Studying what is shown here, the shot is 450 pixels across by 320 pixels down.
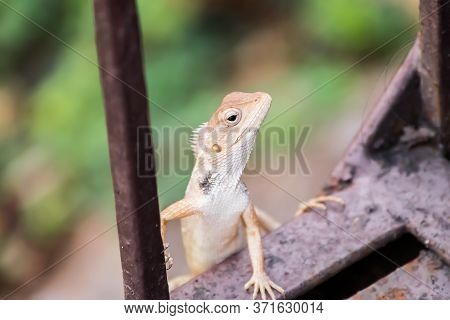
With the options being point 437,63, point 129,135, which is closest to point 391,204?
point 437,63

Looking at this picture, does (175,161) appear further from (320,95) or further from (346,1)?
(346,1)

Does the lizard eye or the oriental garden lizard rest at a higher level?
the lizard eye

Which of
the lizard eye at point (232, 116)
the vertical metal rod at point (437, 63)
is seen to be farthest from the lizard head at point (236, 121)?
the vertical metal rod at point (437, 63)

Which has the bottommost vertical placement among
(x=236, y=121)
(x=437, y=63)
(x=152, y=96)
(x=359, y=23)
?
(x=152, y=96)

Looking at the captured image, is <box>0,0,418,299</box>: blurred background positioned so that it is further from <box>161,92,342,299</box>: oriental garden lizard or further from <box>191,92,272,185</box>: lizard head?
<box>191,92,272,185</box>: lizard head

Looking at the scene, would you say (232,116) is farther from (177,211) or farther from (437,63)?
(437,63)

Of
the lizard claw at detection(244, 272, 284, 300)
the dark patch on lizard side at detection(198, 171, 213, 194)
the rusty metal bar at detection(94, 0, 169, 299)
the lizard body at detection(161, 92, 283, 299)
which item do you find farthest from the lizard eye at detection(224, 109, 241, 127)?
the rusty metal bar at detection(94, 0, 169, 299)

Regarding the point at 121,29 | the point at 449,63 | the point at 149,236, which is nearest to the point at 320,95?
the point at 449,63
